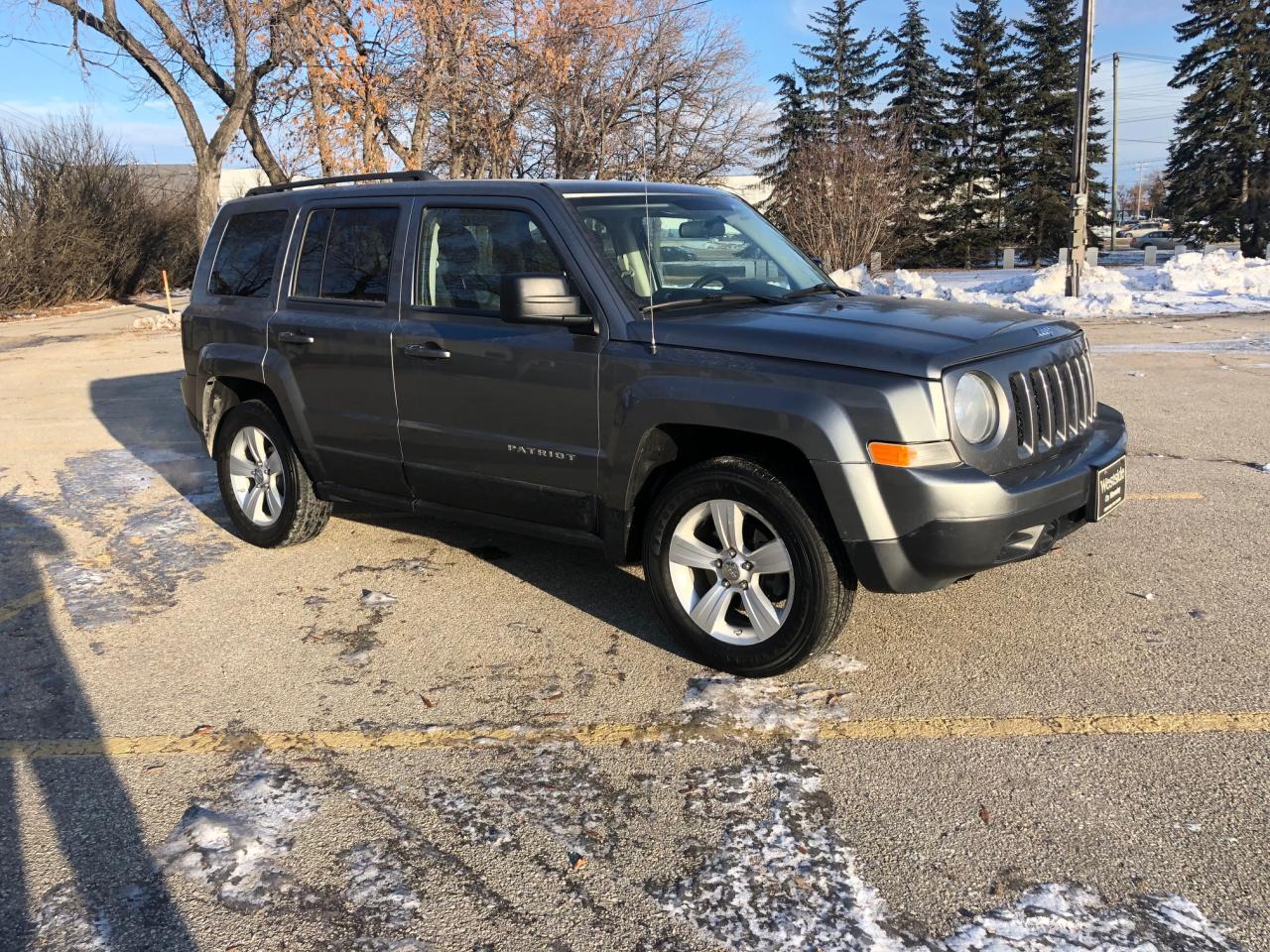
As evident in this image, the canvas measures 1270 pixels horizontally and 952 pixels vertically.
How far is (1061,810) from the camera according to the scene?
10.1ft

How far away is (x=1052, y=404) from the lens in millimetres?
4043

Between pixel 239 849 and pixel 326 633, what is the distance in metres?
1.73

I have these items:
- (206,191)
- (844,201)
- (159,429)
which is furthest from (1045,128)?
(159,429)

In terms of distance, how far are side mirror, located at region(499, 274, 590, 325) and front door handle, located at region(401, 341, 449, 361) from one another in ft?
1.91

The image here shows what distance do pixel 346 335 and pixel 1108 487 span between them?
3535 millimetres

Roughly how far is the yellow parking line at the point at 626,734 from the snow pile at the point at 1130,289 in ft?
50.3

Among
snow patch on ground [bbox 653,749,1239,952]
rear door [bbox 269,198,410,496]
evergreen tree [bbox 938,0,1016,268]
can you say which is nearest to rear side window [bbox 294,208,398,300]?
rear door [bbox 269,198,410,496]

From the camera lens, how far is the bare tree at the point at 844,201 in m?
27.0

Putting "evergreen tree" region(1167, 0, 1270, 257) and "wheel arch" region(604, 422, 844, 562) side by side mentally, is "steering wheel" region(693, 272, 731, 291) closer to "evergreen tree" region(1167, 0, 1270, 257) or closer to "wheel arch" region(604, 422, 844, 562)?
"wheel arch" region(604, 422, 844, 562)

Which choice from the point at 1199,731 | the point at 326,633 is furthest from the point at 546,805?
the point at 1199,731

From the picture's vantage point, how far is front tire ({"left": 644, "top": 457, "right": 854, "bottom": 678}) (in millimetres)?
3768

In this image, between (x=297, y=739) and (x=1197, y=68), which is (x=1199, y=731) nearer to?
(x=297, y=739)

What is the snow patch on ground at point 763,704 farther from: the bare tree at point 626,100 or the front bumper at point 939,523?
the bare tree at point 626,100

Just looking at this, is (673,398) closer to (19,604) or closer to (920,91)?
(19,604)
